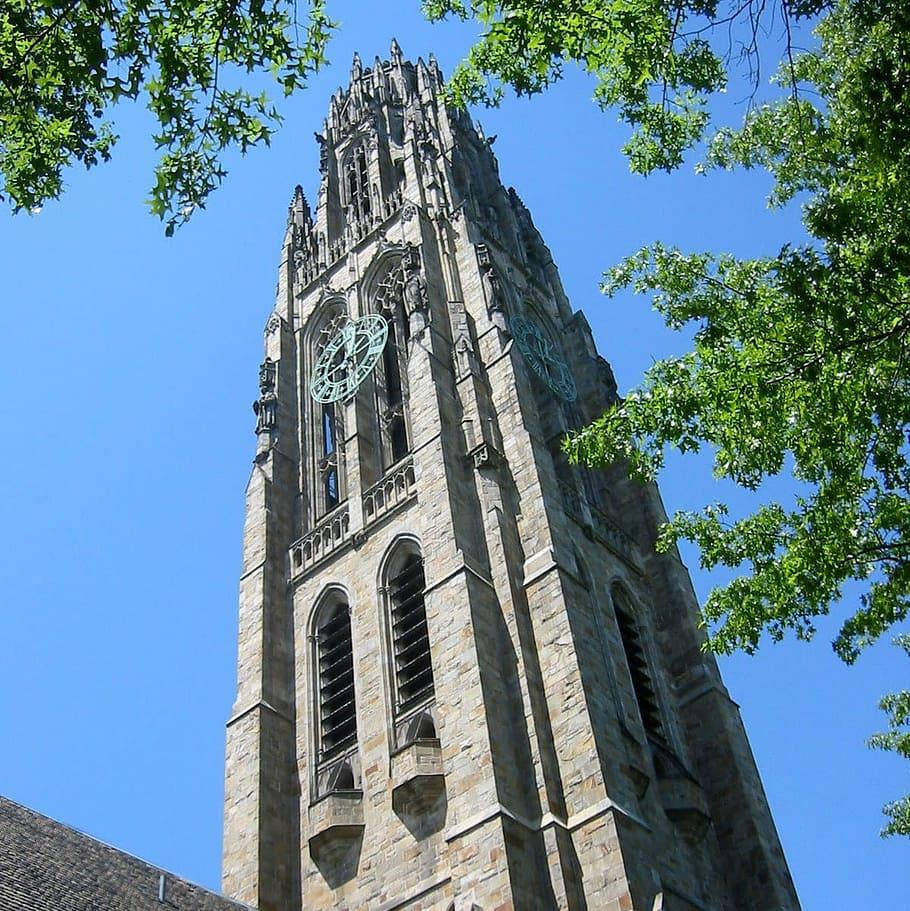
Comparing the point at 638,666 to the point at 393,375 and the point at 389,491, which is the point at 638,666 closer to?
the point at 389,491

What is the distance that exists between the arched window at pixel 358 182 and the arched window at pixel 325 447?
521cm

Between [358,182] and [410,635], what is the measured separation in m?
20.9

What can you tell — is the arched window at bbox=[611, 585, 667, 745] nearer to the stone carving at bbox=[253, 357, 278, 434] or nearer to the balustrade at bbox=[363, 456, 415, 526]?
the balustrade at bbox=[363, 456, 415, 526]

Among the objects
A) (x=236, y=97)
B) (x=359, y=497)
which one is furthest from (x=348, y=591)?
(x=236, y=97)

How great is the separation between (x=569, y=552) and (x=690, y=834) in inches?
231

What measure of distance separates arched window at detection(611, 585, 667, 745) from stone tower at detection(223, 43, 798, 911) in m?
0.09

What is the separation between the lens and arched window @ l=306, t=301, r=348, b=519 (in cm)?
2942

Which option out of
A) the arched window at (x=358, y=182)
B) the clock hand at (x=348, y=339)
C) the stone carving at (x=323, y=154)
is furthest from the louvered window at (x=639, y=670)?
the stone carving at (x=323, y=154)

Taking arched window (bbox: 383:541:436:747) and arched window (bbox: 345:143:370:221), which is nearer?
arched window (bbox: 383:541:436:747)

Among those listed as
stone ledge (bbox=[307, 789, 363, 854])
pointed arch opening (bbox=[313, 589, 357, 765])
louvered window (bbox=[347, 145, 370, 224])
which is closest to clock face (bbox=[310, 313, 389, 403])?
louvered window (bbox=[347, 145, 370, 224])

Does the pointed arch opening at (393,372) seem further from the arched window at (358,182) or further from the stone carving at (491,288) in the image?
the arched window at (358,182)

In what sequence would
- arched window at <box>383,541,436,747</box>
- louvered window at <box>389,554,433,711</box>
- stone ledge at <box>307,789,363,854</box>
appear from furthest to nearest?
1. louvered window at <box>389,554,433,711</box>
2. arched window at <box>383,541,436,747</box>
3. stone ledge at <box>307,789,363,854</box>

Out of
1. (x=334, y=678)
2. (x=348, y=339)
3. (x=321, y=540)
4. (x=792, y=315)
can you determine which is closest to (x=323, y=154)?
(x=348, y=339)

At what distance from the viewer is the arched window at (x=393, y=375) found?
29594mm
